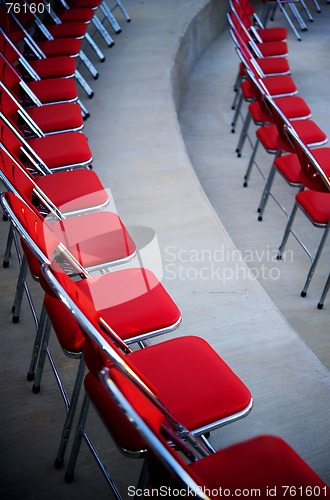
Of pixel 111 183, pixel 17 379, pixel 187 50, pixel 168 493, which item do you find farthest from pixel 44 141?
pixel 187 50

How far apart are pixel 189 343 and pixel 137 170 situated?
2.41 m

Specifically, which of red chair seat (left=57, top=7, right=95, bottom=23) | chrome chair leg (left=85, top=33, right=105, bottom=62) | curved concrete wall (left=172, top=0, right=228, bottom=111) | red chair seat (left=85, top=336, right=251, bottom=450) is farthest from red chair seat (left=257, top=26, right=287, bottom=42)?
red chair seat (left=85, top=336, right=251, bottom=450)

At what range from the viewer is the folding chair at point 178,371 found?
2.13m

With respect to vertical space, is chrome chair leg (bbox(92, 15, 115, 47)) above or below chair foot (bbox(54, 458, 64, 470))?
below

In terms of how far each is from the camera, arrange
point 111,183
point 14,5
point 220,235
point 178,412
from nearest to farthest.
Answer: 1. point 178,412
2. point 220,235
3. point 111,183
4. point 14,5

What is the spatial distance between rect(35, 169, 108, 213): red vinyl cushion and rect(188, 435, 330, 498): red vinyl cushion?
1738 mm

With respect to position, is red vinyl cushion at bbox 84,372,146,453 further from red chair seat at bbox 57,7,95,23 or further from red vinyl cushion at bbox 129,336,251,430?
red chair seat at bbox 57,7,95,23

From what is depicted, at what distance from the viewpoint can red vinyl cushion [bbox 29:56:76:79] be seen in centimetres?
527

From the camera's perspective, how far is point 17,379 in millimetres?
3010

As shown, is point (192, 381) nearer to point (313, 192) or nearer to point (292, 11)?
point (313, 192)

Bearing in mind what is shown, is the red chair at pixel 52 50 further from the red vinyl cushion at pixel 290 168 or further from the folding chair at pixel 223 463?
the folding chair at pixel 223 463

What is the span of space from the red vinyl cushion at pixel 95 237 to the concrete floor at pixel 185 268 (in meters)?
0.45

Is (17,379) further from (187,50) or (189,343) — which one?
(187,50)

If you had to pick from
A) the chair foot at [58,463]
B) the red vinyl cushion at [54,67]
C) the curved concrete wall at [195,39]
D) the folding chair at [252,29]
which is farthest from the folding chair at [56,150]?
the folding chair at [252,29]
